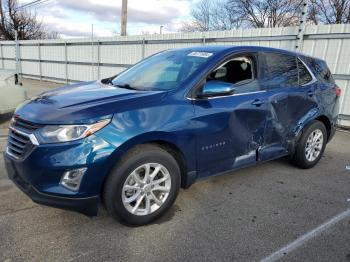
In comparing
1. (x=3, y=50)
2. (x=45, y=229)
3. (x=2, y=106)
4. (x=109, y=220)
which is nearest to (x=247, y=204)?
(x=109, y=220)

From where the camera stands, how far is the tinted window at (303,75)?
14.7 ft

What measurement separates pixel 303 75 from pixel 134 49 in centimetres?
925

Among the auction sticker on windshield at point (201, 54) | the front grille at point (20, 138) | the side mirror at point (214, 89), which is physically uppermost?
the auction sticker on windshield at point (201, 54)

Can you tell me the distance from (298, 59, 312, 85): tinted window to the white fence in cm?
367

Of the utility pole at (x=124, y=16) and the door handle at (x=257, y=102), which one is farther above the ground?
the utility pole at (x=124, y=16)

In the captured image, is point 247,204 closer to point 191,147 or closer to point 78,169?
point 191,147

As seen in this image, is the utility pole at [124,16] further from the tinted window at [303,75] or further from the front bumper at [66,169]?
the front bumper at [66,169]

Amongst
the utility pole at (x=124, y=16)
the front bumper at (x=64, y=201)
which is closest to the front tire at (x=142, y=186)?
the front bumper at (x=64, y=201)

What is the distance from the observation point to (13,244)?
2.76 m

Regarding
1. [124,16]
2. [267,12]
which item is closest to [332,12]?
[267,12]

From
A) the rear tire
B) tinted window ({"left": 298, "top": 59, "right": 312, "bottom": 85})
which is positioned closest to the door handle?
tinted window ({"left": 298, "top": 59, "right": 312, "bottom": 85})

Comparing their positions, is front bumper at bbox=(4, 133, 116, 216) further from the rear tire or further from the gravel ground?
the rear tire

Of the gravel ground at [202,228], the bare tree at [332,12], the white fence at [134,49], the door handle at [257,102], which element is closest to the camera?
the gravel ground at [202,228]

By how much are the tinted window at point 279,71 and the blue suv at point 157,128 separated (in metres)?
0.01
